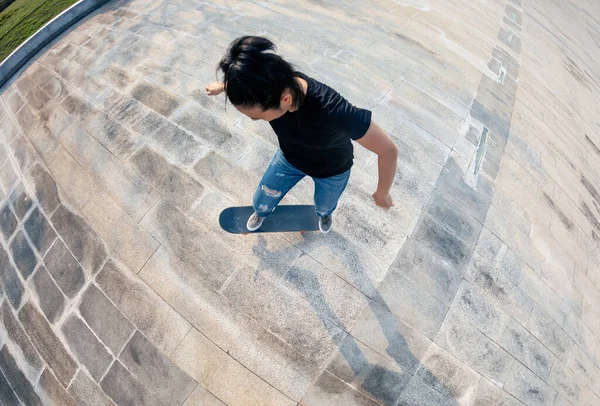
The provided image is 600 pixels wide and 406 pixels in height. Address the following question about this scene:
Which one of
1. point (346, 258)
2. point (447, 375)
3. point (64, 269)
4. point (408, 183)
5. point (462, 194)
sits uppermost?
point (462, 194)

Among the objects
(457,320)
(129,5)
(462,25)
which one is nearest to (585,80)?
(462,25)

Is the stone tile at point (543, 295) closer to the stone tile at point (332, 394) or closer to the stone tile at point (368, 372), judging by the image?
the stone tile at point (368, 372)

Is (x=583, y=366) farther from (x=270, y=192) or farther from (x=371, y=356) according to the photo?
(x=270, y=192)

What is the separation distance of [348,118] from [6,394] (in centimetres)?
601

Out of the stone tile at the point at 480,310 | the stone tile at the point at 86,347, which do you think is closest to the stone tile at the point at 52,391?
the stone tile at the point at 86,347

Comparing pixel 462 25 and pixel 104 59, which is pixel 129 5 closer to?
pixel 104 59

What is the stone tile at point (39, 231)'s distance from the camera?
480 centimetres

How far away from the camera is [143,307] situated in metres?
4.09

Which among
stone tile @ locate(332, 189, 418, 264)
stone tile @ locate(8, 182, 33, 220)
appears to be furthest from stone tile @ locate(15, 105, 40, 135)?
stone tile @ locate(332, 189, 418, 264)

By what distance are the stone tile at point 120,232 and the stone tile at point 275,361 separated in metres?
1.73

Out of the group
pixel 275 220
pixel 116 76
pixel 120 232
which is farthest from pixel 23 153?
pixel 275 220

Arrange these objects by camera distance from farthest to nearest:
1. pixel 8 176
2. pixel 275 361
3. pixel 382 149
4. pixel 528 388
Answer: pixel 8 176
pixel 528 388
pixel 275 361
pixel 382 149

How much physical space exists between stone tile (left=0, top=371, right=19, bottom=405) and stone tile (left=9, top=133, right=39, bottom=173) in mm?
3223

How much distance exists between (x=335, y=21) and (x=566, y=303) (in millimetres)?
7515
